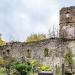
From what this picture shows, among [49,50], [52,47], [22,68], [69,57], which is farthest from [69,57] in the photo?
[22,68]

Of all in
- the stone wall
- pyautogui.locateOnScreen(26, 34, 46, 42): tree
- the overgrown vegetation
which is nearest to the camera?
the overgrown vegetation

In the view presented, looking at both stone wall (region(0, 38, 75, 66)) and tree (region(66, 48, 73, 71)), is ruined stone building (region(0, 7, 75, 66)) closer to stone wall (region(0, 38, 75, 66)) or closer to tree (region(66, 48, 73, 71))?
stone wall (region(0, 38, 75, 66))

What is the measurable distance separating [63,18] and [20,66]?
24.8 m

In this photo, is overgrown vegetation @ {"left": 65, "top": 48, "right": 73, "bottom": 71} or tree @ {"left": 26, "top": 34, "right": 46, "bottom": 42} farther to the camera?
tree @ {"left": 26, "top": 34, "right": 46, "bottom": 42}

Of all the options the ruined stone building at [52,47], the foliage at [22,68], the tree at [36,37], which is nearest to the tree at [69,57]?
the ruined stone building at [52,47]

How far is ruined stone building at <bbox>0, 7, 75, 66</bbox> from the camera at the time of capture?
5147 centimetres

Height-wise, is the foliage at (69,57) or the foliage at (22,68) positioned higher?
the foliage at (69,57)

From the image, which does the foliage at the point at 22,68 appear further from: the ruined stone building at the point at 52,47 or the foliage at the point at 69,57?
the ruined stone building at the point at 52,47

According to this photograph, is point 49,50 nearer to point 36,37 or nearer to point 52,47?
point 52,47

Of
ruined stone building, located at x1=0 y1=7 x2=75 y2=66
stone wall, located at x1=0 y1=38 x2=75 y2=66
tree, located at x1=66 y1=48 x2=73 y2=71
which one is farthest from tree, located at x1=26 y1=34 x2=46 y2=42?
tree, located at x1=66 y1=48 x2=73 y2=71

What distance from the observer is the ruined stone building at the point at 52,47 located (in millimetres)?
51469

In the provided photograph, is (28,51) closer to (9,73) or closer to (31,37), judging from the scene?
(9,73)

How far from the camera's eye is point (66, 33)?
56.8 meters

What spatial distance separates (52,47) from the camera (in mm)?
51469
